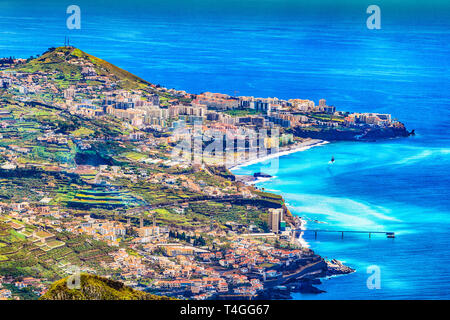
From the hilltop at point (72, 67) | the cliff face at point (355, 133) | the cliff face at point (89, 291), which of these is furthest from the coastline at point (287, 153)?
the cliff face at point (89, 291)

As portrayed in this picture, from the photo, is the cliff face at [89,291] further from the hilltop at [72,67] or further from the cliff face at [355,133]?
the hilltop at [72,67]

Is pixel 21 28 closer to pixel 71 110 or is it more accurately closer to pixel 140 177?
pixel 71 110

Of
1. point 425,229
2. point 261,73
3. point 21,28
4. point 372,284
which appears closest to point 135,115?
point 425,229

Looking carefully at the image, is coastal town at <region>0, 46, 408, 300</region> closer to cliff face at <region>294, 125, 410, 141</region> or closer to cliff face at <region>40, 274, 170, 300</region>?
cliff face at <region>294, 125, 410, 141</region>

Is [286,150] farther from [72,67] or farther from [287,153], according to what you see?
[72,67]

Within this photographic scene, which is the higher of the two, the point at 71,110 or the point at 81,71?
the point at 81,71

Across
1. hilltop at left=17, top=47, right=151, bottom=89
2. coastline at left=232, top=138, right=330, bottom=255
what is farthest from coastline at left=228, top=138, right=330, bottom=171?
hilltop at left=17, top=47, right=151, bottom=89

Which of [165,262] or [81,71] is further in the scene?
[81,71]
